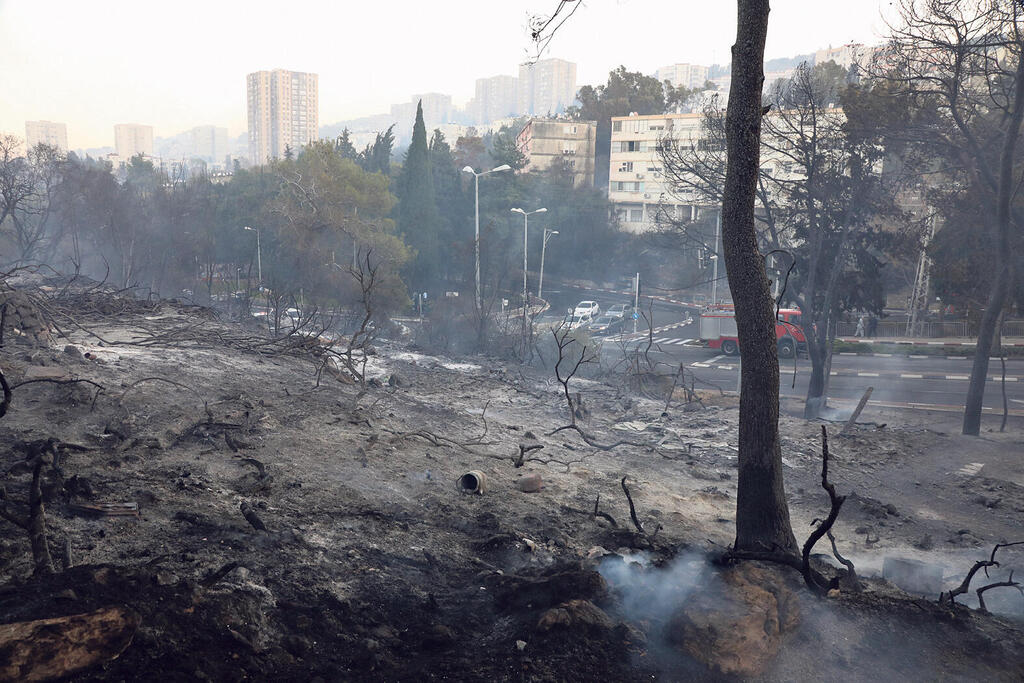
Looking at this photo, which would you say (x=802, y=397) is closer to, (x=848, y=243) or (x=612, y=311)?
(x=848, y=243)

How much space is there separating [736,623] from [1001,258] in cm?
1268

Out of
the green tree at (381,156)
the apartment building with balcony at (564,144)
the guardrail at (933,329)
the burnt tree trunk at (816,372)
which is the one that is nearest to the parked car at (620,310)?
the guardrail at (933,329)

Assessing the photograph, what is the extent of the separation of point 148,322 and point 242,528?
40.3 ft

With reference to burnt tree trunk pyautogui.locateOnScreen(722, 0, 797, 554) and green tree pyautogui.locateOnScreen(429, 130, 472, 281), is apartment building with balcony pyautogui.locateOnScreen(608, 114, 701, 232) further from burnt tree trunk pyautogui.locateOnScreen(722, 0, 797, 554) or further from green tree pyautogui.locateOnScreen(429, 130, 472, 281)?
burnt tree trunk pyautogui.locateOnScreen(722, 0, 797, 554)

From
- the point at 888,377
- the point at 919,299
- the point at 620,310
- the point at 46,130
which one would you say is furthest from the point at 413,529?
the point at 46,130

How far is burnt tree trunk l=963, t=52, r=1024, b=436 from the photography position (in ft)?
43.3

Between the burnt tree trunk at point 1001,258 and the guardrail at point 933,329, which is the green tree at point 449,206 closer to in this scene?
the guardrail at point 933,329

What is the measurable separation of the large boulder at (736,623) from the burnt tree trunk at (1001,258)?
11744 millimetres

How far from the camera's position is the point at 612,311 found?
41406mm

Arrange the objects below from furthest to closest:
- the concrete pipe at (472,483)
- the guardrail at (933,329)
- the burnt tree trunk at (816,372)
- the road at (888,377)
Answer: the guardrail at (933,329), the road at (888,377), the burnt tree trunk at (816,372), the concrete pipe at (472,483)

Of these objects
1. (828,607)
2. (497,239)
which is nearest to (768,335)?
(828,607)

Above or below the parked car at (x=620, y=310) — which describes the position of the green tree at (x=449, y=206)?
above

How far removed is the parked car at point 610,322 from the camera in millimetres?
37344

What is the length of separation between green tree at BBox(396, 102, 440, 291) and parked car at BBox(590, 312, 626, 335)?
1073 cm
